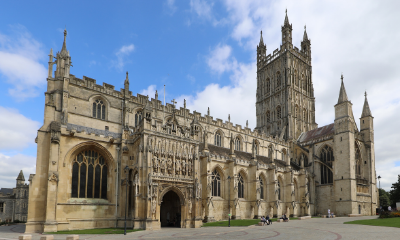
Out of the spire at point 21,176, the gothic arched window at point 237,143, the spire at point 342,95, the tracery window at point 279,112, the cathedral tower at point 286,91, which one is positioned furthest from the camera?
the spire at point 21,176

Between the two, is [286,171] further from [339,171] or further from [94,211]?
[94,211]

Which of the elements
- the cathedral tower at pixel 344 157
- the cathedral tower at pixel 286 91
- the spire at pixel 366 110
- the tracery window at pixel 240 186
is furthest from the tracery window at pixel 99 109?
the spire at pixel 366 110

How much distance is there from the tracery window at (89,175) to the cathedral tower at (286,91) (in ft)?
132

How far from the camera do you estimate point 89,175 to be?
30953 mm

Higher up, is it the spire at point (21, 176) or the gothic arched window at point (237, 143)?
the gothic arched window at point (237, 143)

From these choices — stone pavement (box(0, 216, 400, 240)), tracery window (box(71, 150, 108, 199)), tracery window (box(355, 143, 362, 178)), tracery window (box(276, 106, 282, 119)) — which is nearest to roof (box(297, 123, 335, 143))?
tracery window (box(355, 143, 362, 178))

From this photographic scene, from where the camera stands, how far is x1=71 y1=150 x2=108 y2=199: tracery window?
30062 millimetres

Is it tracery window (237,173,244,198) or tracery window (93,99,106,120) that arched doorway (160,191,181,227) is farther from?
tracery window (93,99,106,120)

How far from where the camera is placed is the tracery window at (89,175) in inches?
1184

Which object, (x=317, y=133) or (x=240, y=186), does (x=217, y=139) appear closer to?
(x=240, y=186)

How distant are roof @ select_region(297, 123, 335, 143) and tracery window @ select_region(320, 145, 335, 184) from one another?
9.18 ft

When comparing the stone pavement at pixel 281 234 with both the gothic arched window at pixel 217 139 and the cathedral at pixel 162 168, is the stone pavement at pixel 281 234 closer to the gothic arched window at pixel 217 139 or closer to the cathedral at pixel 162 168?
the cathedral at pixel 162 168

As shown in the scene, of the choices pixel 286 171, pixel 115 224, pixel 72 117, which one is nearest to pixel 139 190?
pixel 115 224

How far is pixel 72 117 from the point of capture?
1310 inches
